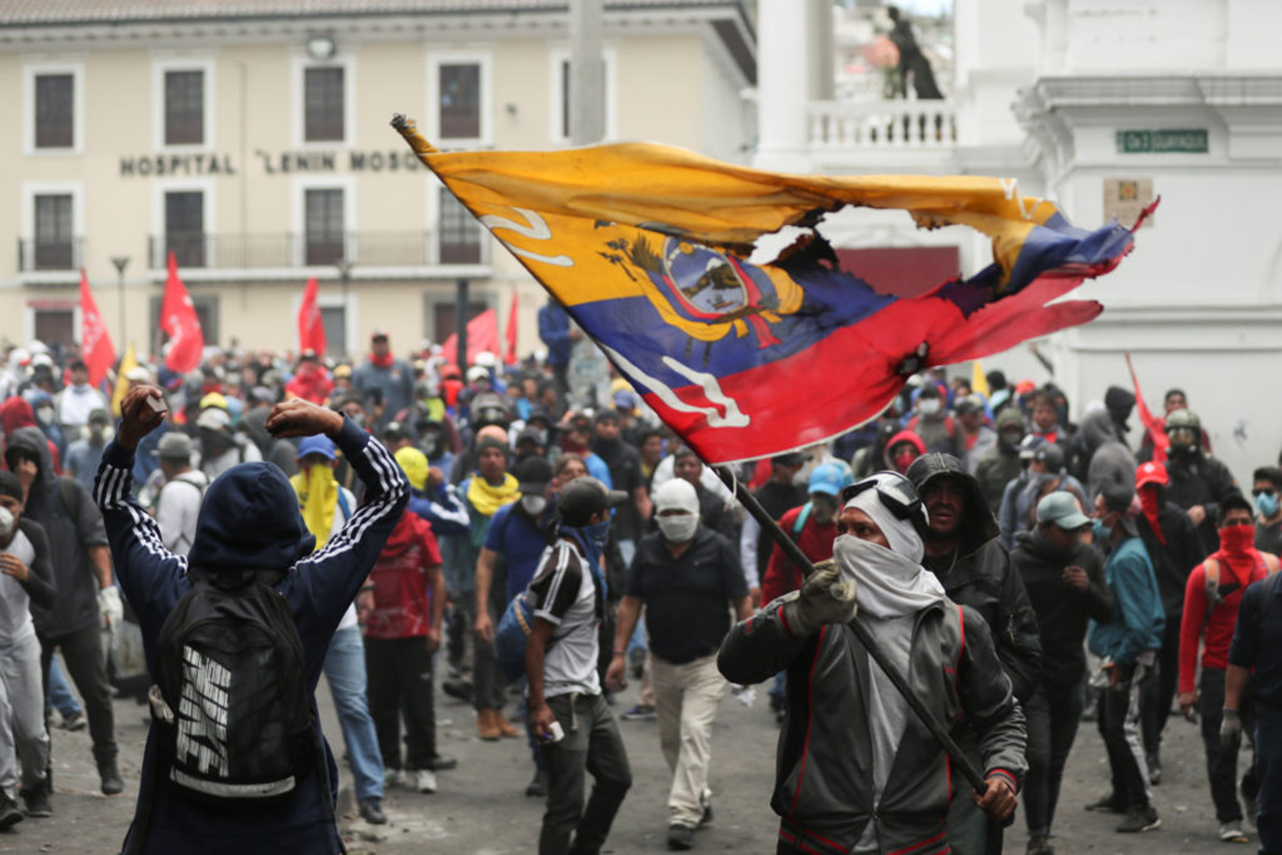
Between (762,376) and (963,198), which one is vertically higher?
(963,198)

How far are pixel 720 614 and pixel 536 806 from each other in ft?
4.50

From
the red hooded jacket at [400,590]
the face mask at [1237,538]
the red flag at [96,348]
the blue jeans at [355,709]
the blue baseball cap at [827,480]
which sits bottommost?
the blue jeans at [355,709]

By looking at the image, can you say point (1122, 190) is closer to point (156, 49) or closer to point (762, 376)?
point (762, 376)

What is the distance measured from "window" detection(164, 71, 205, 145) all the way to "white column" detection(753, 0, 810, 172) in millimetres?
26182

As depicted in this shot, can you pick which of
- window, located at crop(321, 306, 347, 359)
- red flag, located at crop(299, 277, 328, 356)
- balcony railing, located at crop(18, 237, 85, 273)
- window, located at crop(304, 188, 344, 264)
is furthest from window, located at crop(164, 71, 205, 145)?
red flag, located at crop(299, 277, 328, 356)

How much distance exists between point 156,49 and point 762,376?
47.9m

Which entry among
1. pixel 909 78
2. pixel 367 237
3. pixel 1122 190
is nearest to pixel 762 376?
pixel 1122 190

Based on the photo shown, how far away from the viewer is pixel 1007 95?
26641 mm

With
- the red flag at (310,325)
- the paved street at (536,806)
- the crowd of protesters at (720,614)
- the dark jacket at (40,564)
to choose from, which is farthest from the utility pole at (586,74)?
the red flag at (310,325)

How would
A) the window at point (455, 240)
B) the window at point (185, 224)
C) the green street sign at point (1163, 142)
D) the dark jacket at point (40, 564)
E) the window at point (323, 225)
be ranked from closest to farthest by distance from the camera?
1. the dark jacket at point (40, 564)
2. the green street sign at point (1163, 142)
3. the window at point (455, 240)
4. the window at point (323, 225)
5. the window at point (185, 224)

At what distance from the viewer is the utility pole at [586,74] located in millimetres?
14852

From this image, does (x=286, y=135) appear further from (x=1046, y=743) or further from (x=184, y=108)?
(x=1046, y=743)

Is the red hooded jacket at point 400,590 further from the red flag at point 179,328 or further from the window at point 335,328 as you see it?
the window at point 335,328

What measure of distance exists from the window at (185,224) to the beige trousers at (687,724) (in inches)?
1697
